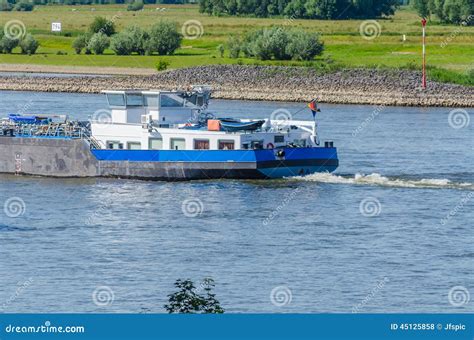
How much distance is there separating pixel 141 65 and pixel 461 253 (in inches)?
3962

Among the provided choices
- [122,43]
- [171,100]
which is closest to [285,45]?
[122,43]

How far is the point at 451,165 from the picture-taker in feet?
215

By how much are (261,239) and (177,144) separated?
16.3 m

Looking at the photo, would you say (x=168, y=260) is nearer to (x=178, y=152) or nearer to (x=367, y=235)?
(x=367, y=235)

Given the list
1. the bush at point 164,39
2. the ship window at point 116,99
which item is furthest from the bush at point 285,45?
the ship window at point 116,99

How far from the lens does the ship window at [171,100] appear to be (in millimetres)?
64938

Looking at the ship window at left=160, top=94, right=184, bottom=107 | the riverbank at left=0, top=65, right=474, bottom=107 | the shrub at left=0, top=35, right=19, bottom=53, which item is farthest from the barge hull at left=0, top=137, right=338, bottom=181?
the shrub at left=0, top=35, right=19, bottom=53

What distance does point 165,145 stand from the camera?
62812mm
